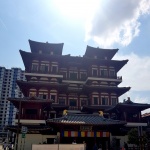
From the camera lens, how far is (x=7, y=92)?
121 meters

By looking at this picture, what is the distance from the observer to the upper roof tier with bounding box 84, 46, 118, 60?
44.6 m

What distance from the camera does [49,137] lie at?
99.3 feet

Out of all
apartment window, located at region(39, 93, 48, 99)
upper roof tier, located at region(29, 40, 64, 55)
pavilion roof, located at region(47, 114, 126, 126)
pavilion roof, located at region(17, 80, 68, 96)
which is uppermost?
upper roof tier, located at region(29, 40, 64, 55)

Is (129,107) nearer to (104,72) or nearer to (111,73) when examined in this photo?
(111,73)

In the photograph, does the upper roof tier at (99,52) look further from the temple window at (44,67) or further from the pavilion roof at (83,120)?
the pavilion roof at (83,120)

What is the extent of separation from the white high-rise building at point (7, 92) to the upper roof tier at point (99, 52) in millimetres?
79046

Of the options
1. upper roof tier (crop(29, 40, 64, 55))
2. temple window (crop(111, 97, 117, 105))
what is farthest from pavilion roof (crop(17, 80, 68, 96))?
temple window (crop(111, 97, 117, 105))

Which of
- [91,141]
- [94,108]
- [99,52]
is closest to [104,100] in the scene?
[94,108]

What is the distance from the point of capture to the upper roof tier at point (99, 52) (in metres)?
44.6

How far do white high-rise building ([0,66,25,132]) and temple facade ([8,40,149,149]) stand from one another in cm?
7788

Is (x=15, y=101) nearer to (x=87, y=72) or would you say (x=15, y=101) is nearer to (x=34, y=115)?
(x=34, y=115)

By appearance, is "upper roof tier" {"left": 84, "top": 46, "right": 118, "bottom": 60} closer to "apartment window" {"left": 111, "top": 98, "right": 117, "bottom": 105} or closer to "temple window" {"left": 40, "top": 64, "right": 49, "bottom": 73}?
"temple window" {"left": 40, "top": 64, "right": 49, "bottom": 73}

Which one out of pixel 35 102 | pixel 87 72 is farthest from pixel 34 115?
pixel 87 72

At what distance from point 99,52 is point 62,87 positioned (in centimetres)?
1308
